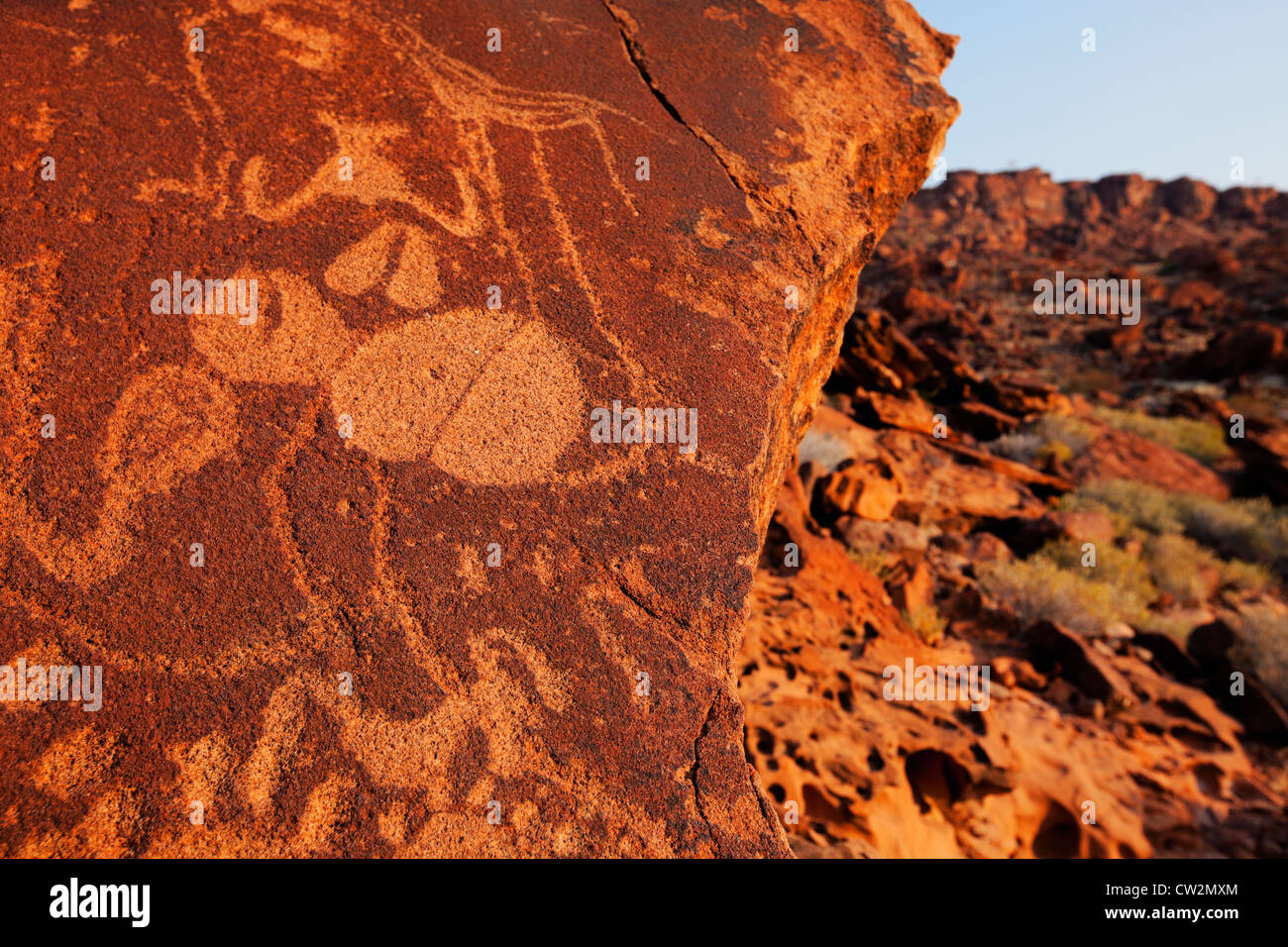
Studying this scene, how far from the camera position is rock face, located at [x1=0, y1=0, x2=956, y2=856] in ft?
3.85

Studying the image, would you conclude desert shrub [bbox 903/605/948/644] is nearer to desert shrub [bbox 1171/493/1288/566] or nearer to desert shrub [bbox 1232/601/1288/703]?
desert shrub [bbox 1232/601/1288/703]

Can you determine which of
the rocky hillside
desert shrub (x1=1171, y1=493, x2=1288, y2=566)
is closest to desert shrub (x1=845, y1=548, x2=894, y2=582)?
the rocky hillside

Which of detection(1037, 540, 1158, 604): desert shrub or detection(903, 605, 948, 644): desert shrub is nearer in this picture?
detection(903, 605, 948, 644): desert shrub

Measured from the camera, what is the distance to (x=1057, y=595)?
4773 millimetres

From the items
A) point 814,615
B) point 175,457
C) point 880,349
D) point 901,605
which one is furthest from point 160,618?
point 880,349

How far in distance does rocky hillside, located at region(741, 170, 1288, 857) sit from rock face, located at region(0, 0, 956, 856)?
1.32 m

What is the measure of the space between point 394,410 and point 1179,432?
34.4 feet

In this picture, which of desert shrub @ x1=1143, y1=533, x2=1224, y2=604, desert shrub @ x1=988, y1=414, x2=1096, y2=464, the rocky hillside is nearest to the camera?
the rocky hillside

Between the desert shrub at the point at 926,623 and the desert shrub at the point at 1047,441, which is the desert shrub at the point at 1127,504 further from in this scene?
the desert shrub at the point at 926,623

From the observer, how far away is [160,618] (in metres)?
Result: 1.23

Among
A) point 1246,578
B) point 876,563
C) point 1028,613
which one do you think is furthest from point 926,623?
point 1246,578

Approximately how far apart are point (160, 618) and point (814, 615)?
2.73 meters

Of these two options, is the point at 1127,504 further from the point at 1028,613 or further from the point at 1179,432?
the point at 1179,432
